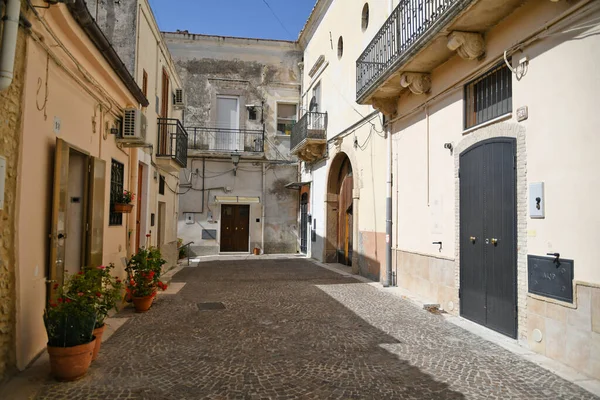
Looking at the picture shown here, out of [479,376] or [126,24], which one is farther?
[126,24]

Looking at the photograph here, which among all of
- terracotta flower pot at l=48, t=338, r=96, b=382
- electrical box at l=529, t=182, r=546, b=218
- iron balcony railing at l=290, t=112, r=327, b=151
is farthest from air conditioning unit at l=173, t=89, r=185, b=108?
electrical box at l=529, t=182, r=546, b=218

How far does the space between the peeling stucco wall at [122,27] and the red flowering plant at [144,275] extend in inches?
159

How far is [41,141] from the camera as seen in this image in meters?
4.18

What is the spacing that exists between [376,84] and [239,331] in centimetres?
582

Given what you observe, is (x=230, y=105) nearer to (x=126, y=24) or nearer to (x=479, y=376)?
(x=126, y=24)

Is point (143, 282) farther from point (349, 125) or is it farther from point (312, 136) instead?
point (312, 136)

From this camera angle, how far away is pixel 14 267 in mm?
3676

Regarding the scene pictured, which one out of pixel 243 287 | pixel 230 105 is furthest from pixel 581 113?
pixel 230 105

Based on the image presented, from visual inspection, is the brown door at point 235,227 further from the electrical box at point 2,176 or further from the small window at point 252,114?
the electrical box at point 2,176

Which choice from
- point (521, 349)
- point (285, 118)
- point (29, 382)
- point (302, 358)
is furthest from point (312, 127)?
point (29, 382)

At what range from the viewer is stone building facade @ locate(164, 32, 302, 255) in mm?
17797

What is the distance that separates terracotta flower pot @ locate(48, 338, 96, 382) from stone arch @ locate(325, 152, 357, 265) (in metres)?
10.2

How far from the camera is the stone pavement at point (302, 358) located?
144 inches

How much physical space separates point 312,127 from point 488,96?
9.65m
